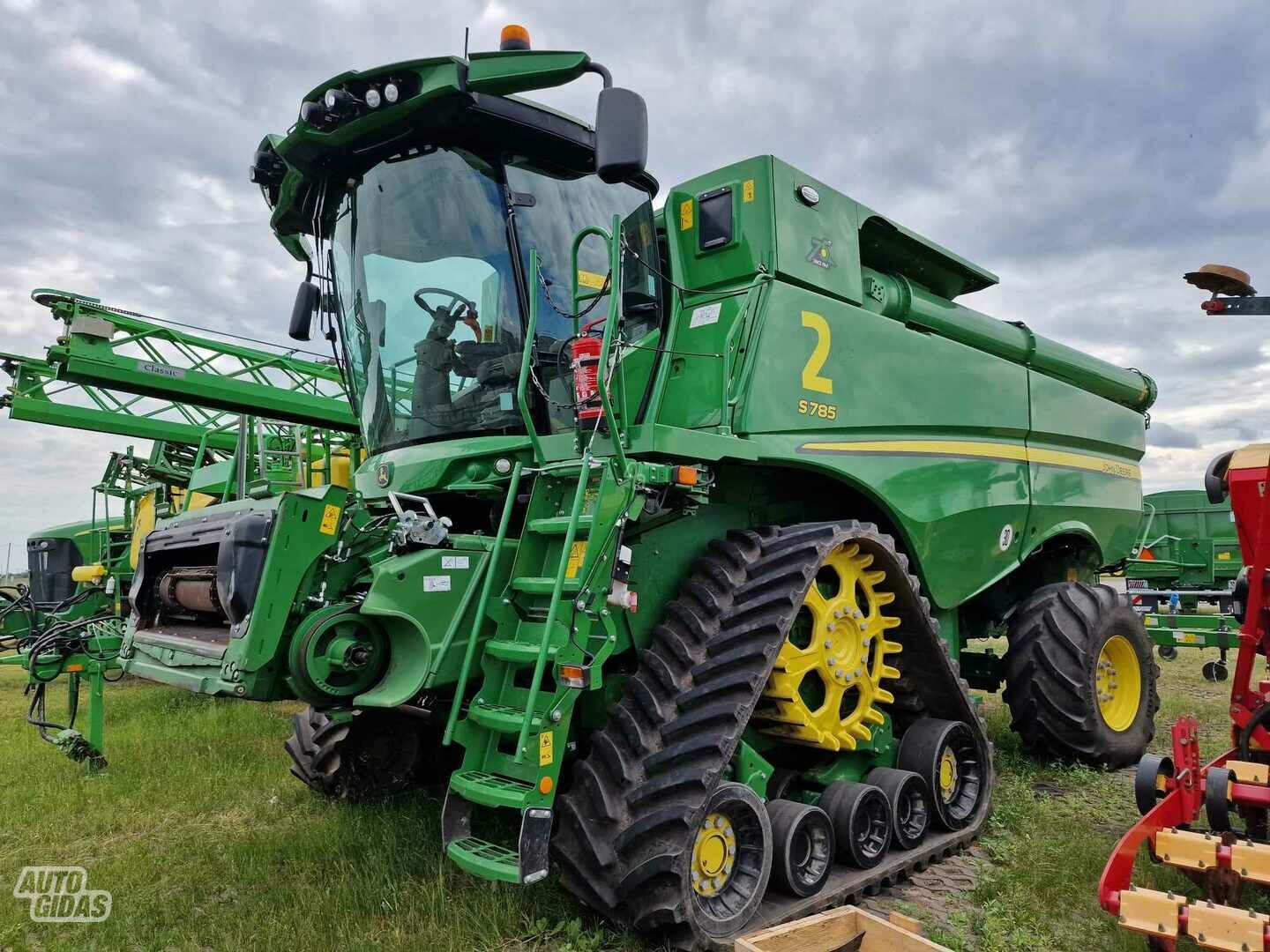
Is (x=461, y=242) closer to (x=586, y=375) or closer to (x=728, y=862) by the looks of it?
(x=586, y=375)

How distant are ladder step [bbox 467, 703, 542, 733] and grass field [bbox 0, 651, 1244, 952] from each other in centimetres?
76

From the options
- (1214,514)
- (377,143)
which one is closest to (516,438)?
(377,143)

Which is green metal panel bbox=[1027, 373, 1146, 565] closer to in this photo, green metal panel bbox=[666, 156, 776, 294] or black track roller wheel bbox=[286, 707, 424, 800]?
green metal panel bbox=[666, 156, 776, 294]

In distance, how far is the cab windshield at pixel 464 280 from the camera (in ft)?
13.4

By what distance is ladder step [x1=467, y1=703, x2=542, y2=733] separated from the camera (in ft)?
10.1

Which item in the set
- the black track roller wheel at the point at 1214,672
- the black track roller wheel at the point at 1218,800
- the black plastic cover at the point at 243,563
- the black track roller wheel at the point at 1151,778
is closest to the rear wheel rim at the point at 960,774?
the black track roller wheel at the point at 1151,778

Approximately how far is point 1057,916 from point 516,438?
9.75ft

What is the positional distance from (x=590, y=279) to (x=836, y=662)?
7.09 feet

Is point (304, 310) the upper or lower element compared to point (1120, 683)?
upper

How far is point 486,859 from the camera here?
3043 mm

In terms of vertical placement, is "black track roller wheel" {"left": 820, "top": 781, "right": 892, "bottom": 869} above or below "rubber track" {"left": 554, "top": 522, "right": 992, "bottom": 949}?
below

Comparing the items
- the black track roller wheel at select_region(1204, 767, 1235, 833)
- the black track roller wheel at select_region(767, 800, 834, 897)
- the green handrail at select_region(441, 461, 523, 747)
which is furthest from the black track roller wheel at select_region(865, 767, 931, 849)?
the green handrail at select_region(441, 461, 523, 747)

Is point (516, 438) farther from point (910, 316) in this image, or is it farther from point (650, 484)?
point (910, 316)
